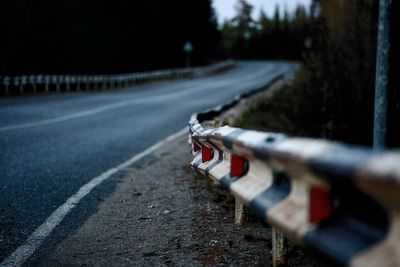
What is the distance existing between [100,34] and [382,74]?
117ft

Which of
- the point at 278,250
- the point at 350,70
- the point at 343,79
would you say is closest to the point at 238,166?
the point at 278,250

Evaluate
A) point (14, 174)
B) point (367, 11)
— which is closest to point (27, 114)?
point (14, 174)

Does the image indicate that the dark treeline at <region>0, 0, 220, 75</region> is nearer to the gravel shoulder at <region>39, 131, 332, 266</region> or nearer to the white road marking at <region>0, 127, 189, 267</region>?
the white road marking at <region>0, 127, 189, 267</region>

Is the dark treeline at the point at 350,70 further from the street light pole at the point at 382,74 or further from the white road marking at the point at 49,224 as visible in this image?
the white road marking at the point at 49,224

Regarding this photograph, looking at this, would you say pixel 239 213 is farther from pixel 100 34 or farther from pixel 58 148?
pixel 100 34

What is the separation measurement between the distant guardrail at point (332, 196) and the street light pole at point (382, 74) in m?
3.51

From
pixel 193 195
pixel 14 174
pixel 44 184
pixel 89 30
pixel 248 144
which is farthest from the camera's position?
pixel 89 30

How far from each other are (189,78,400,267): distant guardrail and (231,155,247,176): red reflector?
17.9 inches

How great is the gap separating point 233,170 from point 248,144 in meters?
0.65

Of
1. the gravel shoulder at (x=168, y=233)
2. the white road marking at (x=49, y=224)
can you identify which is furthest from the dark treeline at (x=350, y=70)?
the white road marking at (x=49, y=224)

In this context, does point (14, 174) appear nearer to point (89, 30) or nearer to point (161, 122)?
point (161, 122)

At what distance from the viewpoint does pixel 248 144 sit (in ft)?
9.22

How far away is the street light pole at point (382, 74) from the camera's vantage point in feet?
19.2

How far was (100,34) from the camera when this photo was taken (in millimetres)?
39594
